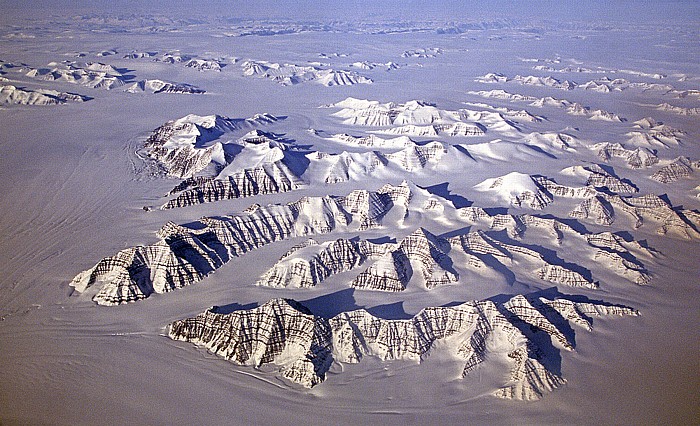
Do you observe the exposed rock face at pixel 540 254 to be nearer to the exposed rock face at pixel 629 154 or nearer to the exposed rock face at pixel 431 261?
the exposed rock face at pixel 431 261

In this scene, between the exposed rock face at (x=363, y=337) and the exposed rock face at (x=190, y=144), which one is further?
the exposed rock face at (x=190, y=144)

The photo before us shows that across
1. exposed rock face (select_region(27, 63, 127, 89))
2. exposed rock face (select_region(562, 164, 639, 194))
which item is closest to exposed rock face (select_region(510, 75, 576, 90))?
exposed rock face (select_region(562, 164, 639, 194))

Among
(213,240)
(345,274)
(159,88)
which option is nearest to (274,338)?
(345,274)

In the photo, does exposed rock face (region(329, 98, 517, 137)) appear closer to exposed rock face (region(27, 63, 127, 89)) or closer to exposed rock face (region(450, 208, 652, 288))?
exposed rock face (region(450, 208, 652, 288))

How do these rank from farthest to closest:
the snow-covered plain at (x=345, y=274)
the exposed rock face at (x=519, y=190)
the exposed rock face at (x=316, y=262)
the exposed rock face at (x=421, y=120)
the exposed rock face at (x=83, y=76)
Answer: the exposed rock face at (x=83, y=76) → the exposed rock face at (x=421, y=120) → the exposed rock face at (x=519, y=190) → the exposed rock face at (x=316, y=262) → the snow-covered plain at (x=345, y=274)

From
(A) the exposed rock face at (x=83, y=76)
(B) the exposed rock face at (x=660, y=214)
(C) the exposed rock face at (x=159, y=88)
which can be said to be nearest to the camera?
(B) the exposed rock face at (x=660, y=214)

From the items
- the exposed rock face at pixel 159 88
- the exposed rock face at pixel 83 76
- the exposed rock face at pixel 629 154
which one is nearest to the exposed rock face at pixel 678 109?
the exposed rock face at pixel 629 154

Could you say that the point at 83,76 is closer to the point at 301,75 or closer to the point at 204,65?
the point at 204,65
